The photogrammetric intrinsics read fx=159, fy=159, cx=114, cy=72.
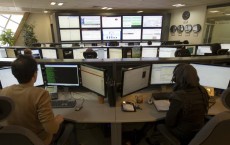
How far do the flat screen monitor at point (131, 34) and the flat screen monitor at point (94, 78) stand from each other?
612cm

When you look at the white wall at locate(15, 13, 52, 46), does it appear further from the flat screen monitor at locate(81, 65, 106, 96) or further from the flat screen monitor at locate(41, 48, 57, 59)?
the flat screen monitor at locate(81, 65, 106, 96)

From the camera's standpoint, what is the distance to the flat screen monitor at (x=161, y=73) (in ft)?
6.22

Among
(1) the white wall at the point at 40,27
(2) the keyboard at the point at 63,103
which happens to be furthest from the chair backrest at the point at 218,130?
(1) the white wall at the point at 40,27

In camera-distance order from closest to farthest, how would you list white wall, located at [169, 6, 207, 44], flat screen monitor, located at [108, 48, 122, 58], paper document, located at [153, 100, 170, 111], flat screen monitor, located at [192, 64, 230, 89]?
paper document, located at [153, 100, 170, 111] → flat screen monitor, located at [192, 64, 230, 89] → flat screen monitor, located at [108, 48, 122, 58] → white wall, located at [169, 6, 207, 44]

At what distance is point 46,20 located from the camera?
8.36 metres

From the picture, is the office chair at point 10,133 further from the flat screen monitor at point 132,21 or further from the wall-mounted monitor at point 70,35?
the flat screen monitor at point 132,21

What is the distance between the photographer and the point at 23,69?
1114 mm

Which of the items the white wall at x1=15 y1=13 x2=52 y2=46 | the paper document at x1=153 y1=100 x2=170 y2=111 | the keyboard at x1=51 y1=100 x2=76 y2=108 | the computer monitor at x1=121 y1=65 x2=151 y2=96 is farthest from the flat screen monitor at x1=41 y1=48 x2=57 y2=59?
the white wall at x1=15 y1=13 x2=52 y2=46

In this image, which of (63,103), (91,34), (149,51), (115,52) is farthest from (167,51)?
(91,34)

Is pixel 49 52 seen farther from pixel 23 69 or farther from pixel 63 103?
pixel 23 69

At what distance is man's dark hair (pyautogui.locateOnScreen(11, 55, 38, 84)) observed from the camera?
111cm

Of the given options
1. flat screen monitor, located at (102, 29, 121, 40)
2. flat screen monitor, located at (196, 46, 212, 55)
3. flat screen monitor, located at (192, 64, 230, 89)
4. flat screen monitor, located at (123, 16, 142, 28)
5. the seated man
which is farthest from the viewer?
flat screen monitor, located at (102, 29, 121, 40)

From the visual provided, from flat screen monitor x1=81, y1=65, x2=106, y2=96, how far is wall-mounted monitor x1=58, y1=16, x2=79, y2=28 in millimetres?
6097

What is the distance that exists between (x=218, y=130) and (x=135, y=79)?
1.08 m
